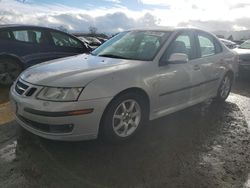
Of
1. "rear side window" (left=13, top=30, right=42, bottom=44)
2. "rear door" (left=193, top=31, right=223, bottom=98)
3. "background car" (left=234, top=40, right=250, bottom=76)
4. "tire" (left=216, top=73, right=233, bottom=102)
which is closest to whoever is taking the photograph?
"rear door" (left=193, top=31, right=223, bottom=98)

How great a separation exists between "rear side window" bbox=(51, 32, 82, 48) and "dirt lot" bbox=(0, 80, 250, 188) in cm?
356

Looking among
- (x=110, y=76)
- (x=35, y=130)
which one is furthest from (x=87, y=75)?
(x=35, y=130)

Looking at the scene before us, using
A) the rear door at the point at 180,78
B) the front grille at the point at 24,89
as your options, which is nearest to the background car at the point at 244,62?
the rear door at the point at 180,78

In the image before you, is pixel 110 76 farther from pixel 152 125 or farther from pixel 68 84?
pixel 152 125

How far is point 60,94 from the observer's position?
362 cm

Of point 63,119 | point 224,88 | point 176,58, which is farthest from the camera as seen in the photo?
point 224,88

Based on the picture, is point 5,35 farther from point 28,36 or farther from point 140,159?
point 140,159

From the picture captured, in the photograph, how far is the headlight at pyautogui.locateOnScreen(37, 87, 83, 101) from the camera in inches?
141

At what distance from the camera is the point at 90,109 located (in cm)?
362

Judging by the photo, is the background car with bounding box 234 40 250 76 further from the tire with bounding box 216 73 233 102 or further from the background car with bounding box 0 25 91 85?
the background car with bounding box 0 25 91 85

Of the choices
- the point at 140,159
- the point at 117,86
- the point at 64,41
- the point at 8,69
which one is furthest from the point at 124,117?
the point at 64,41

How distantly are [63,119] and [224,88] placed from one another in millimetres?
3980

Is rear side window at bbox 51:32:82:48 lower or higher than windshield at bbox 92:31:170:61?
lower

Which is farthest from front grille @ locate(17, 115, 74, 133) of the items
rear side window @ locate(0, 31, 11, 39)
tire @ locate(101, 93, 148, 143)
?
rear side window @ locate(0, 31, 11, 39)
